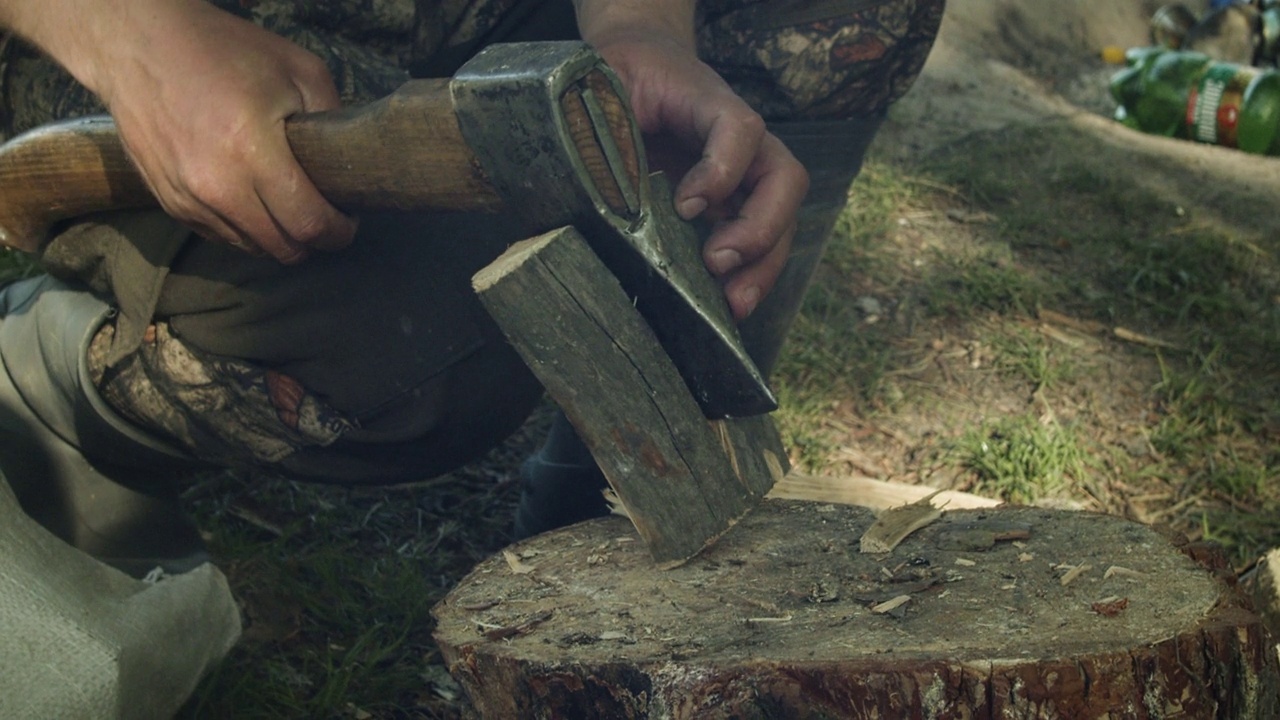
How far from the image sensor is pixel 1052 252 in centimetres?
383

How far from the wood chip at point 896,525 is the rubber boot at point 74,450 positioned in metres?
1.16

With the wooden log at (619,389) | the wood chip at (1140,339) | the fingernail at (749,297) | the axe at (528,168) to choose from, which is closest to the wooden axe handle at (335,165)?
the axe at (528,168)

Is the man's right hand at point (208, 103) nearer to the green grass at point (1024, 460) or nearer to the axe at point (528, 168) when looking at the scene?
the axe at point (528, 168)

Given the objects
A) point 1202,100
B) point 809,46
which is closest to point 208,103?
point 809,46

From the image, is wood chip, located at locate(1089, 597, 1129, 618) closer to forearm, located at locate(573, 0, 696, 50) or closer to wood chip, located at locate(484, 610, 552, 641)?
wood chip, located at locate(484, 610, 552, 641)

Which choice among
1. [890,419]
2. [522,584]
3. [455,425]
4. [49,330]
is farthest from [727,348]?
[890,419]

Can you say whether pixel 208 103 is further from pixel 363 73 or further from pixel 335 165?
pixel 363 73

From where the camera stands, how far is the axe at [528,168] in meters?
1.36

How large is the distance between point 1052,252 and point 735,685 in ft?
9.49

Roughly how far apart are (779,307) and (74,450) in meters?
1.33

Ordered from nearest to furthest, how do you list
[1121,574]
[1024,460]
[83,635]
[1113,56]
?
[1121,574] < [83,635] < [1024,460] < [1113,56]

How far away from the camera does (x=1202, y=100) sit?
16.8ft

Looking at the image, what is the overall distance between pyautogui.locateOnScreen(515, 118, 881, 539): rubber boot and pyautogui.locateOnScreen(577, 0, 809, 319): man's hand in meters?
0.48

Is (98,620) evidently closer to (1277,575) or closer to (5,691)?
(5,691)
